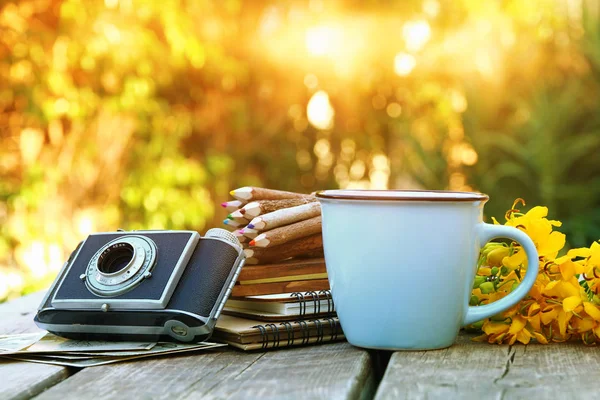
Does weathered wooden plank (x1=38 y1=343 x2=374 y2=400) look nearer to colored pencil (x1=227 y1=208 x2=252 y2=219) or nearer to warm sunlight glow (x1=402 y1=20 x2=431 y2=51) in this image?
colored pencil (x1=227 y1=208 x2=252 y2=219)

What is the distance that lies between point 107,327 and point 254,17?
317 centimetres

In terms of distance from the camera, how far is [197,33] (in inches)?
145

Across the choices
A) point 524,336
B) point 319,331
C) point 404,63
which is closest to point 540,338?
point 524,336

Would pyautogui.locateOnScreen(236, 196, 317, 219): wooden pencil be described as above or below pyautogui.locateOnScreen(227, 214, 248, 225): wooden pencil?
above

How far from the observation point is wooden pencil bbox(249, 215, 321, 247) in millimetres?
837

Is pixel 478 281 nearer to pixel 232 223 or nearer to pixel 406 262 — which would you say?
pixel 406 262

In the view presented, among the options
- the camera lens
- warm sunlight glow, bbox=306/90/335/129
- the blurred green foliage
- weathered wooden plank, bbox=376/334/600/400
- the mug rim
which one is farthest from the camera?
warm sunlight glow, bbox=306/90/335/129

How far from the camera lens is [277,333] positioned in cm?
76

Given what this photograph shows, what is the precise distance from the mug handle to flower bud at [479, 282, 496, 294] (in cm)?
5

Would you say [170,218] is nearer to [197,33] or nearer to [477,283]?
[197,33]

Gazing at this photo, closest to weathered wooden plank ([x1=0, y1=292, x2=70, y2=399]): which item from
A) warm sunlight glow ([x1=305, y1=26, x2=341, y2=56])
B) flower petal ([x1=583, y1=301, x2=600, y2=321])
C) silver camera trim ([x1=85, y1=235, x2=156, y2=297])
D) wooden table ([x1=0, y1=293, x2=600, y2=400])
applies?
wooden table ([x1=0, y1=293, x2=600, y2=400])

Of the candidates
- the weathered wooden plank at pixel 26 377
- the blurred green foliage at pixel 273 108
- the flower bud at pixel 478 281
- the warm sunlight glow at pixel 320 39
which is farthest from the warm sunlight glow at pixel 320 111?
the weathered wooden plank at pixel 26 377

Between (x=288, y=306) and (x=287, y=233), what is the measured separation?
0.29ft

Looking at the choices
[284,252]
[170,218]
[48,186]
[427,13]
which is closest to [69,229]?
[48,186]
